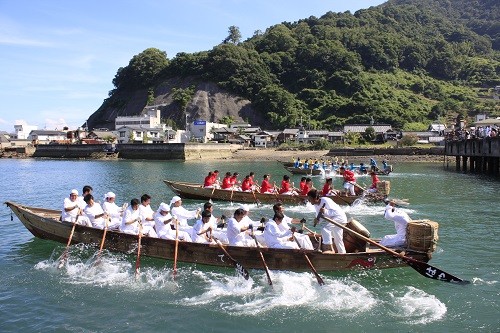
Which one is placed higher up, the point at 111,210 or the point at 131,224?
the point at 111,210

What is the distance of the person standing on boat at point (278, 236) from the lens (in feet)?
44.1

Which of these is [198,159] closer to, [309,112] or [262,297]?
[309,112]

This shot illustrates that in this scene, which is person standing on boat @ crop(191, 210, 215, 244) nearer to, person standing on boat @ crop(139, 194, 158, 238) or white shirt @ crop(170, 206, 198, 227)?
white shirt @ crop(170, 206, 198, 227)

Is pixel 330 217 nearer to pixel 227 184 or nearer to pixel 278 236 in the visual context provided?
pixel 278 236

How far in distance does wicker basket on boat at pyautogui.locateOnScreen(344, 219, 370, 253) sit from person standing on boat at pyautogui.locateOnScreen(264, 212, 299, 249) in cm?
165

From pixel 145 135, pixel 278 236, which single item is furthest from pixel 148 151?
pixel 278 236

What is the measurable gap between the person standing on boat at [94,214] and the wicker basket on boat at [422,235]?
35.5ft

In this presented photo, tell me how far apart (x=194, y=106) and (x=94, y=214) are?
111 meters

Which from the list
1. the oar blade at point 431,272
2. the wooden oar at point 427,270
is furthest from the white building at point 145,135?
the oar blade at point 431,272

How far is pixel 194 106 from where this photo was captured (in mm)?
125000

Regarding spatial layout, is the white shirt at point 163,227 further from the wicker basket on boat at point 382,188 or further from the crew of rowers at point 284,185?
the wicker basket on boat at point 382,188

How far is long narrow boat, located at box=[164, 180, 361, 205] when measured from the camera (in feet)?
86.0

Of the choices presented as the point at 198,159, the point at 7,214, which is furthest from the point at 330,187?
the point at 198,159

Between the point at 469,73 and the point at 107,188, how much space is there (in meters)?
146
